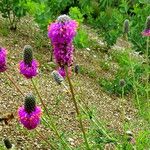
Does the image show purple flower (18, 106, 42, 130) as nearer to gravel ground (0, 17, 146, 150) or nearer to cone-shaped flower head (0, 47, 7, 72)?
cone-shaped flower head (0, 47, 7, 72)

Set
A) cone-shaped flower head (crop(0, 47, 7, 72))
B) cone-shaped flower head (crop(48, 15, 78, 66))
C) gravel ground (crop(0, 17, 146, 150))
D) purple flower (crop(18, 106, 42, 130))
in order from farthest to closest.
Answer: gravel ground (crop(0, 17, 146, 150))
cone-shaped flower head (crop(0, 47, 7, 72))
purple flower (crop(18, 106, 42, 130))
cone-shaped flower head (crop(48, 15, 78, 66))

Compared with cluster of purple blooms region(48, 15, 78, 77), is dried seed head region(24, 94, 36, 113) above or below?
below

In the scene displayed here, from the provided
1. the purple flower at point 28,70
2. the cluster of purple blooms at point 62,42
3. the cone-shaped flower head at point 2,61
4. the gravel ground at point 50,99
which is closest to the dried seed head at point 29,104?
the purple flower at point 28,70

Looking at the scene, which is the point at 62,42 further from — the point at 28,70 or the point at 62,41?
the point at 28,70

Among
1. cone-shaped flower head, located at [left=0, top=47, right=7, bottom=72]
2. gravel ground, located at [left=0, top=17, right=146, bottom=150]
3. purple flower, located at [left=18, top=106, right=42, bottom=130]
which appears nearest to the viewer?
purple flower, located at [left=18, top=106, right=42, bottom=130]

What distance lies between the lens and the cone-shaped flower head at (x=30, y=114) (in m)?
3.09

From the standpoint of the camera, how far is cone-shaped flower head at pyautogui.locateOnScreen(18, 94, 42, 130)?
309 centimetres

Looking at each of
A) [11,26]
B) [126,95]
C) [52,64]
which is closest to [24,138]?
[52,64]

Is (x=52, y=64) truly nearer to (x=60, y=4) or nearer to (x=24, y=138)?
(x=60, y=4)

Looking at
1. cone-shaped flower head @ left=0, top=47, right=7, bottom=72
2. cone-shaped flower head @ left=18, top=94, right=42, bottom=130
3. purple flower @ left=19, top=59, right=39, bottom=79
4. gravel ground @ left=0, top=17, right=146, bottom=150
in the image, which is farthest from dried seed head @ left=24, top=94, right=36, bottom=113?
gravel ground @ left=0, top=17, right=146, bottom=150

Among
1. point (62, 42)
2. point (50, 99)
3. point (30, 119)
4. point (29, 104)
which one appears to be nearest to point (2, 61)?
point (29, 104)

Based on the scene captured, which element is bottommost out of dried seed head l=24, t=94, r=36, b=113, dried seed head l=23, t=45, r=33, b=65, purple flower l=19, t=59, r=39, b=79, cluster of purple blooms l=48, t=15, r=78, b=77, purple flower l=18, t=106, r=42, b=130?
purple flower l=18, t=106, r=42, b=130

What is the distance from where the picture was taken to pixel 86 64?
25.7ft

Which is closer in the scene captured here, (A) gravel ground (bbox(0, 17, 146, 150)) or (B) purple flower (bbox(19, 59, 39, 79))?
(B) purple flower (bbox(19, 59, 39, 79))
